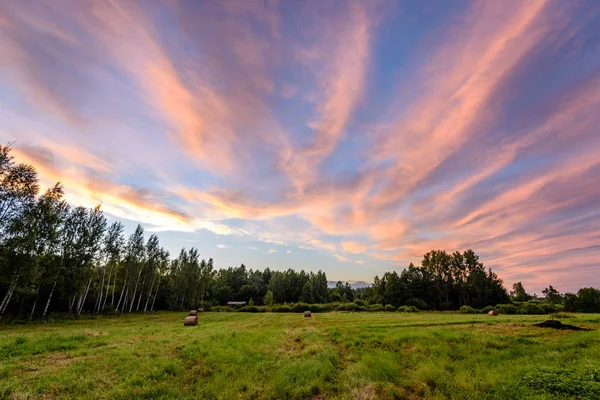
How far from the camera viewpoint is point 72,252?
4516 cm

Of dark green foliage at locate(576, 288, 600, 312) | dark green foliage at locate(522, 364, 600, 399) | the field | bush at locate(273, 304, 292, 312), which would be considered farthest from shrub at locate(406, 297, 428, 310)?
dark green foliage at locate(522, 364, 600, 399)

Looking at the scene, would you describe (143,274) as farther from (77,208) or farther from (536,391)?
(536,391)

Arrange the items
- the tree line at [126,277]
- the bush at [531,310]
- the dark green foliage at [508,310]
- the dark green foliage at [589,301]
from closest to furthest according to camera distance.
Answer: the tree line at [126,277]
the bush at [531,310]
the dark green foliage at [508,310]
the dark green foliage at [589,301]

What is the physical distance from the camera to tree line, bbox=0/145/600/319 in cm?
3422

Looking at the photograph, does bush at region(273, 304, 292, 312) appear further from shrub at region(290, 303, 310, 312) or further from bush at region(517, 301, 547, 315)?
bush at region(517, 301, 547, 315)

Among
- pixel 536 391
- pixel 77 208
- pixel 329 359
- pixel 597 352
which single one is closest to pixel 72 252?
pixel 77 208

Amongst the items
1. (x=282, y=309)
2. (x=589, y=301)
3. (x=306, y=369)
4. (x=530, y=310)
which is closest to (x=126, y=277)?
(x=282, y=309)

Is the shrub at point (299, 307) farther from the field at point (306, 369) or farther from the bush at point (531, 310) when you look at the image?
the field at point (306, 369)

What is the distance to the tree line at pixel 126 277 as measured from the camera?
1347 inches

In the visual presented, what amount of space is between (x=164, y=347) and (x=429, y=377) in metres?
14.7

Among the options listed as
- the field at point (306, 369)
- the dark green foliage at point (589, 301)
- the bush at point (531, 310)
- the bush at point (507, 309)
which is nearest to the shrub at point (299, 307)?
the bush at point (507, 309)

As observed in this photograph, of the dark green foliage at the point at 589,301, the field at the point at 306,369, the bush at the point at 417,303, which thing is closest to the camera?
the field at the point at 306,369

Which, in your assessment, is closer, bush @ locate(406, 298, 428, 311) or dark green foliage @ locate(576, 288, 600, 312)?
dark green foliage @ locate(576, 288, 600, 312)

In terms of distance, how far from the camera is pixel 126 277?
60469 millimetres
